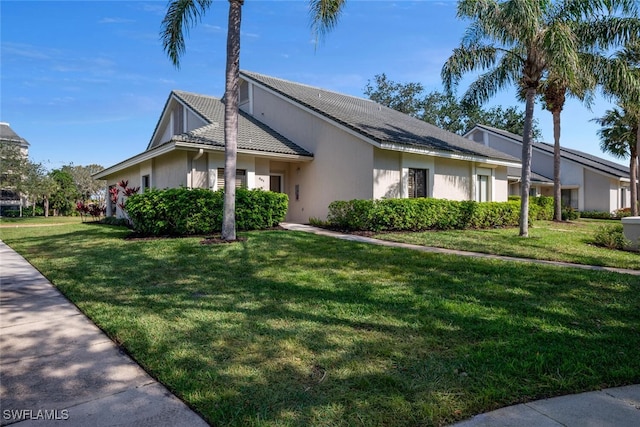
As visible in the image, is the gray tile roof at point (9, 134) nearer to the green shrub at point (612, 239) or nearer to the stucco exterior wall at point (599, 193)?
the green shrub at point (612, 239)

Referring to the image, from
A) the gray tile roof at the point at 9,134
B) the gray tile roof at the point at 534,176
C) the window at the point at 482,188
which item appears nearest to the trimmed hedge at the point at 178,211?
the window at the point at 482,188

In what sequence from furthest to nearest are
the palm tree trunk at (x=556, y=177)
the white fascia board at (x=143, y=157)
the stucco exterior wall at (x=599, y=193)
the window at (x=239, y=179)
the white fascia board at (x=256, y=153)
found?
the stucco exterior wall at (x=599, y=193) < the palm tree trunk at (x=556, y=177) < the window at (x=239, y=179) < the white fascia board at (x=143, y=157) < the white fascia board at (x=256, y=153)

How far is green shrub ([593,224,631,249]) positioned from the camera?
34.9 ft

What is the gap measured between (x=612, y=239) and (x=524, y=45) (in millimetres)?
6625

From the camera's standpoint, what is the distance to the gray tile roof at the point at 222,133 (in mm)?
13677

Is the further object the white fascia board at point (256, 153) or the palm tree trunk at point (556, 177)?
the palm tree trunk at point (556, 177)

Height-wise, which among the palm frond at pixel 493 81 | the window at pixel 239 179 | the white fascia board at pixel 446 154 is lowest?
the window at pixel 239 179

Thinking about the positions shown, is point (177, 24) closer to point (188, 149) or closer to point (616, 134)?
point (188, 149)

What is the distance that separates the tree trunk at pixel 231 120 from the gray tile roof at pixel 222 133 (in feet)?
11.8

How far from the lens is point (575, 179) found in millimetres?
31344

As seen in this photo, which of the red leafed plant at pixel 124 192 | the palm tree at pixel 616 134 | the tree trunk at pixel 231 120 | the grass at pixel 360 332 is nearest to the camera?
the grass at pixel 360 332

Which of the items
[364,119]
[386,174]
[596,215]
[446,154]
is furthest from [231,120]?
[596,215]

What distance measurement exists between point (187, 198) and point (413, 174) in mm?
9196

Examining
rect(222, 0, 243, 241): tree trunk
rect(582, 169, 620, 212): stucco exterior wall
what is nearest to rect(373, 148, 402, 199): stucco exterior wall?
rect(222, 0, 243, 241): tree trunk
